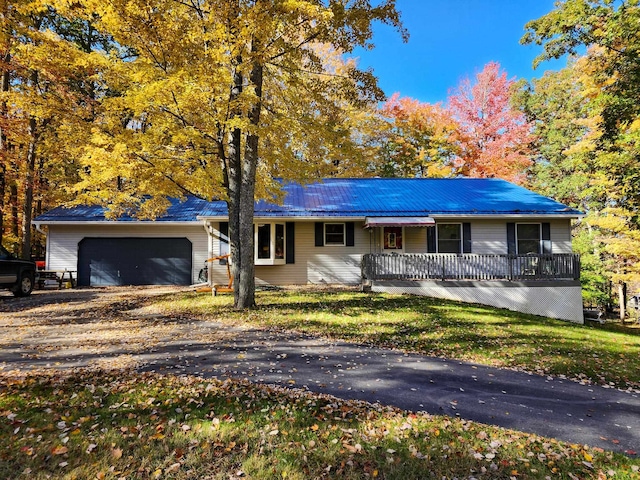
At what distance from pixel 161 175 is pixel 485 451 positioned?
9274 mm

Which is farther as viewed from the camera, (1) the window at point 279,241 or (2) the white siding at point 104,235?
(2) the white siding at point 104,235

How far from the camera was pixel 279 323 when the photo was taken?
26.0 feet

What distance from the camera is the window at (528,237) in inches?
594

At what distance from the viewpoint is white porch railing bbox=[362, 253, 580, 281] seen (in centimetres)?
1320

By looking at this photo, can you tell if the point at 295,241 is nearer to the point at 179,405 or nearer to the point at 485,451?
the point at 179,405

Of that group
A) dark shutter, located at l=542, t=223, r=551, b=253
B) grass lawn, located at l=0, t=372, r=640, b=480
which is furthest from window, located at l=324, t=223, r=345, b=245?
grass lawn, located at l=0, t=372, r=640, b=480

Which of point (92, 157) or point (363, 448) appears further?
point (92, 157)

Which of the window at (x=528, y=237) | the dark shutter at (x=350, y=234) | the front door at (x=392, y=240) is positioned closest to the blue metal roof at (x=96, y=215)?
the dark shutter at (x=350, y=234)

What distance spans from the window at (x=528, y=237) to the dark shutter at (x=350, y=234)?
264 inches

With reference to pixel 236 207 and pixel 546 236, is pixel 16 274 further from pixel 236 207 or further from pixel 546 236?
pixel 546 236

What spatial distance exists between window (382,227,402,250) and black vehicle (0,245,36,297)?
42.7 feet

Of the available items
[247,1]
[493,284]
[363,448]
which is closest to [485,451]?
[363,448]

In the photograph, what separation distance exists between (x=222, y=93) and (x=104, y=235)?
11660 mm

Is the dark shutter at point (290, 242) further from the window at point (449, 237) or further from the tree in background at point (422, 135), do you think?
the tree in background at point (422, 135)
